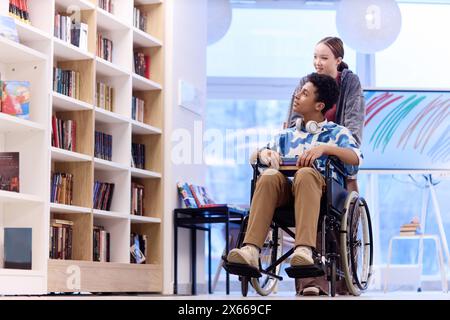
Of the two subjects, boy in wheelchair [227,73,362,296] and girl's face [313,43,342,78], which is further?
girl's face [313,43,342,78]

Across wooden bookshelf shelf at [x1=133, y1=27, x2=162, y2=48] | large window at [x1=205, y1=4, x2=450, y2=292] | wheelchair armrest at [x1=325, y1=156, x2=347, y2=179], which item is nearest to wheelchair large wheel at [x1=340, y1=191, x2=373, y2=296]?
wheelchair armrest at [x1=325, y1=156, x2=347, y2=179]

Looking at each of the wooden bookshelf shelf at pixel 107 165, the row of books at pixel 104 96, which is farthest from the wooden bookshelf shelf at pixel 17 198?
the row of books at pixel 104 96

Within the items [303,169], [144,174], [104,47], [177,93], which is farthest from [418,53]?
[303,169]

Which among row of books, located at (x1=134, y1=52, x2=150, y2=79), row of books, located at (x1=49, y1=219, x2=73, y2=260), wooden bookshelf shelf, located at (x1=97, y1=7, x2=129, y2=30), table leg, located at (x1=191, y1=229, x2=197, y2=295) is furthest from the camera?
table leg, located at (x1=191, y1=229, x2=197, y2=295)

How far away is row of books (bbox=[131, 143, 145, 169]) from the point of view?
5.14 metres

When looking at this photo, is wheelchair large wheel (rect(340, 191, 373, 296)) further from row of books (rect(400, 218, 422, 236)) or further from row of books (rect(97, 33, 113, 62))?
row of books (rect(400, 218, 422, 236))

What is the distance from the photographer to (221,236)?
6.38 meters

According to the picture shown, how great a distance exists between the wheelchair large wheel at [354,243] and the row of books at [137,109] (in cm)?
199

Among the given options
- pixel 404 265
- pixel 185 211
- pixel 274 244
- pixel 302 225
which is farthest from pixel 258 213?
pixel 404 265

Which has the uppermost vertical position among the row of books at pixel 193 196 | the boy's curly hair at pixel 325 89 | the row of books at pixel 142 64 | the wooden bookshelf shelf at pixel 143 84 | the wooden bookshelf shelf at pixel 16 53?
the row of books at pixel 142 64

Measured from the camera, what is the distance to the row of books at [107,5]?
16.0 feet

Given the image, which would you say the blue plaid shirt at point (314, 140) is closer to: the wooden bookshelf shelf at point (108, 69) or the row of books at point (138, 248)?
the wooden bookshelf shelf at point (108, 69)

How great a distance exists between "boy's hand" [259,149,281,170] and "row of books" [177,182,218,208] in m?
1.95
